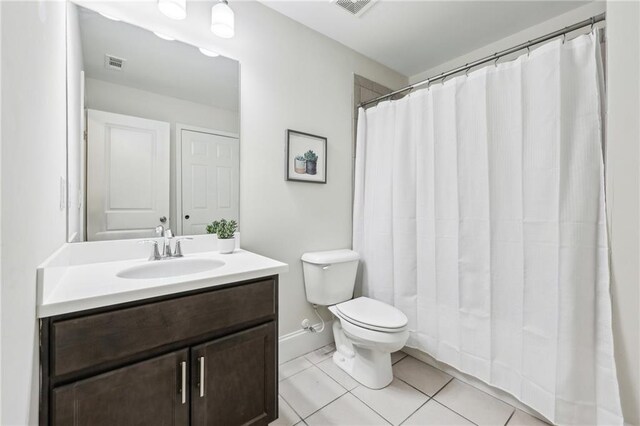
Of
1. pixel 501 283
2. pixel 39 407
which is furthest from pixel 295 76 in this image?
pixel 39 407

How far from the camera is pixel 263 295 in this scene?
1.19 metres

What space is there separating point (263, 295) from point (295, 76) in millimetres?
1494

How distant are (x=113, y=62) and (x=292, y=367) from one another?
1991mm

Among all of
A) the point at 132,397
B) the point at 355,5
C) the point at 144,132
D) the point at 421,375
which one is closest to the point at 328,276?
the point at 421,375

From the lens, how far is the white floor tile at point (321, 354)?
6.27 ft

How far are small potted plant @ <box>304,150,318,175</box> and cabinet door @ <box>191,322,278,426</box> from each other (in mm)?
1121

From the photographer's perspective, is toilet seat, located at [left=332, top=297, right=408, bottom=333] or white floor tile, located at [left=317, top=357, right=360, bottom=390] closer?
toilet seat, located at [left=332, top=297, right=408, bottom=333]

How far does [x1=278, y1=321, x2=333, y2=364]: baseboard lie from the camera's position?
1.85 m

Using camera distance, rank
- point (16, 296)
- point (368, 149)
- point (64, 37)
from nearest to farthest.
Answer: point (16, 296) < point (64, 37) < point (368, 149)

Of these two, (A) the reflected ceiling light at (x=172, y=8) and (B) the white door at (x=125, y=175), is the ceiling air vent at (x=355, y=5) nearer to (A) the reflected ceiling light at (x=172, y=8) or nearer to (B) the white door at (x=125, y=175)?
(A) the reflected ceiling light at (x=172, y=8)

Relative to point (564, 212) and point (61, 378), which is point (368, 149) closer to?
point (564, 212)

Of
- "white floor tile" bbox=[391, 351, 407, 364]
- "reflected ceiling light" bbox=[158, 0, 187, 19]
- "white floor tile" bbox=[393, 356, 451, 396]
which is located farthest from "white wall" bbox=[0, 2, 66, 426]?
"white floor tile" bbox=[391, 351, 407, 364]

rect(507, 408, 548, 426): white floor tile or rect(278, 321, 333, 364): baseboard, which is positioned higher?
rect(278, 321, 333, 364): baseboard

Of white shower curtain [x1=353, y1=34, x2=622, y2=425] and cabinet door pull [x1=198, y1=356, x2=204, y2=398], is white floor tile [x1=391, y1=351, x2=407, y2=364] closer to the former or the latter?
white shower curtain [x1=353, y1=34, x2=622, y2=425]
